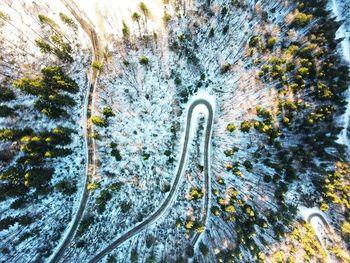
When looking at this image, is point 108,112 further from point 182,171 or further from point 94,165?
point 182,171

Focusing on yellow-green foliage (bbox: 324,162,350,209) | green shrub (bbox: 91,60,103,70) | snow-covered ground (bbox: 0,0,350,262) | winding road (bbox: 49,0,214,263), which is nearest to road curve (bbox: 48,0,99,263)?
winding road (bbox: 49,0,214,263)

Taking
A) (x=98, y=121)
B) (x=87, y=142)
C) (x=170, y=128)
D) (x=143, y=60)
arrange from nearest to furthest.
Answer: (x=98, y=121) < (x=87, y=142) < (x=143, y=60) < (x=170, y=128)

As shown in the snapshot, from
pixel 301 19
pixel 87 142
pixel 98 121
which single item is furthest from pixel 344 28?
pixel 87 142

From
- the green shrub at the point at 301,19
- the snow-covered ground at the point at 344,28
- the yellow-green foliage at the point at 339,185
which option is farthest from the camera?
the snow-covered ground at the point at 344,28

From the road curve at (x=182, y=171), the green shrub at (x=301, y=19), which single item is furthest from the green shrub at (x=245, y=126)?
the green shrub at (x=301, y=19)

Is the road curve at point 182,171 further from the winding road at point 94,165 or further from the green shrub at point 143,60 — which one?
the green shrub at point 143,60

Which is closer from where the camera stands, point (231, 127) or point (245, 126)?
point (231, 127)

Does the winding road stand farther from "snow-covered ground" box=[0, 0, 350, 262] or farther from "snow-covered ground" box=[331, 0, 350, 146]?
"snow-covered ground" box=[331, 0, 350, 146]

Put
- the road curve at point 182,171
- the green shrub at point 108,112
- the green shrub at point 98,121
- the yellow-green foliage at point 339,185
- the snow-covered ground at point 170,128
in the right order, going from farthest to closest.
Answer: the yellow-green foliage at point 339,185
the road curve at point 182,171
the snow-covered ground at point 170,128
the green shrub at point 108,112
the green shrub at point 98,121

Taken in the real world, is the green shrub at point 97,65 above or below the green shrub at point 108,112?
above
